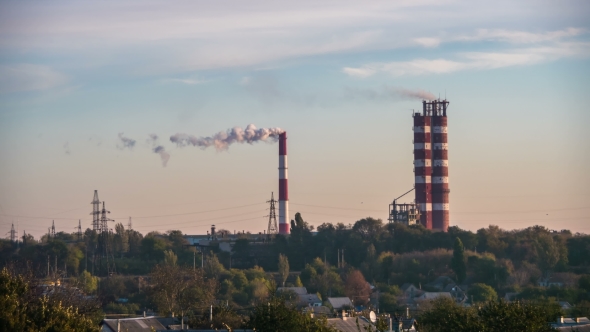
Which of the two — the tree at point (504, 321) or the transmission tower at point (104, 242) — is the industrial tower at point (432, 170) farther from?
the tree at point (504, 321)

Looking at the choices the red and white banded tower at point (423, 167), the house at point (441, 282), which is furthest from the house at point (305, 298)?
the red and white banded tower at point (423, 167)

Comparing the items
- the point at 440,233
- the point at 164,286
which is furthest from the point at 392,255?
the point at 164,286

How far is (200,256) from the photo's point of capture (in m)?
70.8

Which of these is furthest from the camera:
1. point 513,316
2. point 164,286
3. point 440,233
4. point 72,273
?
point 440,233

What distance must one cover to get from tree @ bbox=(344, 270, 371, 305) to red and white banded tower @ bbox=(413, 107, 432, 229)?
12.0 metres

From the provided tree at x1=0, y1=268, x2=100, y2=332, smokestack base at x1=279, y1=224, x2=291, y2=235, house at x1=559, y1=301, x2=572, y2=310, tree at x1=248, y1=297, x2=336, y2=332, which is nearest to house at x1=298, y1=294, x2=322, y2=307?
house at x1=559, y1=301, x2=572, y2=310

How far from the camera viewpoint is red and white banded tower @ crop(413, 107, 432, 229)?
7312 centimetres

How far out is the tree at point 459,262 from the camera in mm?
62362

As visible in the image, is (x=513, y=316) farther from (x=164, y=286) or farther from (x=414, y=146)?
(x=414, y=146)

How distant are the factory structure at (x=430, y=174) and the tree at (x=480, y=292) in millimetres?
16111

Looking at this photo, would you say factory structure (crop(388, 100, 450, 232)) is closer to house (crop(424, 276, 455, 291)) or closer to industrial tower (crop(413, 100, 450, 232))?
industrial tower (crop(413, 100, 450, 232))

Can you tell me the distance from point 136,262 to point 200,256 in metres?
4.47

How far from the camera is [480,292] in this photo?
5609 cm

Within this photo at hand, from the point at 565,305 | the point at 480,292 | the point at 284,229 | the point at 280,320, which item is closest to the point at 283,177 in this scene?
the point at 284,229
